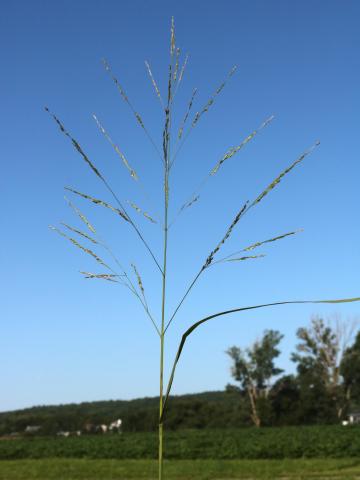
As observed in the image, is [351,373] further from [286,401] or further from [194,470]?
[194,470]

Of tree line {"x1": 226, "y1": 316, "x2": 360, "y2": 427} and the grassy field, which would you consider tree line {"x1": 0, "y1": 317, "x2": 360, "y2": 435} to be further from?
the grassy field

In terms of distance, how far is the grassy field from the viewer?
1413 cm

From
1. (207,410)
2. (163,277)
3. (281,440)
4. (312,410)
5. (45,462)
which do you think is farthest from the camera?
(207,410)

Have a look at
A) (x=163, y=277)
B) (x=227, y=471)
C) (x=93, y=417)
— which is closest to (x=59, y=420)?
(x=93, y=417)

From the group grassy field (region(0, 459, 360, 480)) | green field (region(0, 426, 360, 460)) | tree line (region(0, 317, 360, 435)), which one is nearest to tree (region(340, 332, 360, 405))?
tree line (region(0, 317, 360, 435))

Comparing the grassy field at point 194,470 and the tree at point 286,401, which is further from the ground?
the tree at point 286,401

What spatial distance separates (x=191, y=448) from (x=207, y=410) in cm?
3382

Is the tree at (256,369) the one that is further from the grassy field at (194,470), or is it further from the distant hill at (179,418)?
the grassy field at (194,470)

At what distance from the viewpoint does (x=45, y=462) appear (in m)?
18.7

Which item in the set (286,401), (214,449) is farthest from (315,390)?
(214,449)

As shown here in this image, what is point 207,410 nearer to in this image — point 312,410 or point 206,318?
point 312,410

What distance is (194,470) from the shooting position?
15117 millimetres

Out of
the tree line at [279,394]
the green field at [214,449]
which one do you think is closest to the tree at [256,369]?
the tree line at [279,394]

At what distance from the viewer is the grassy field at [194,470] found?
556 inches
